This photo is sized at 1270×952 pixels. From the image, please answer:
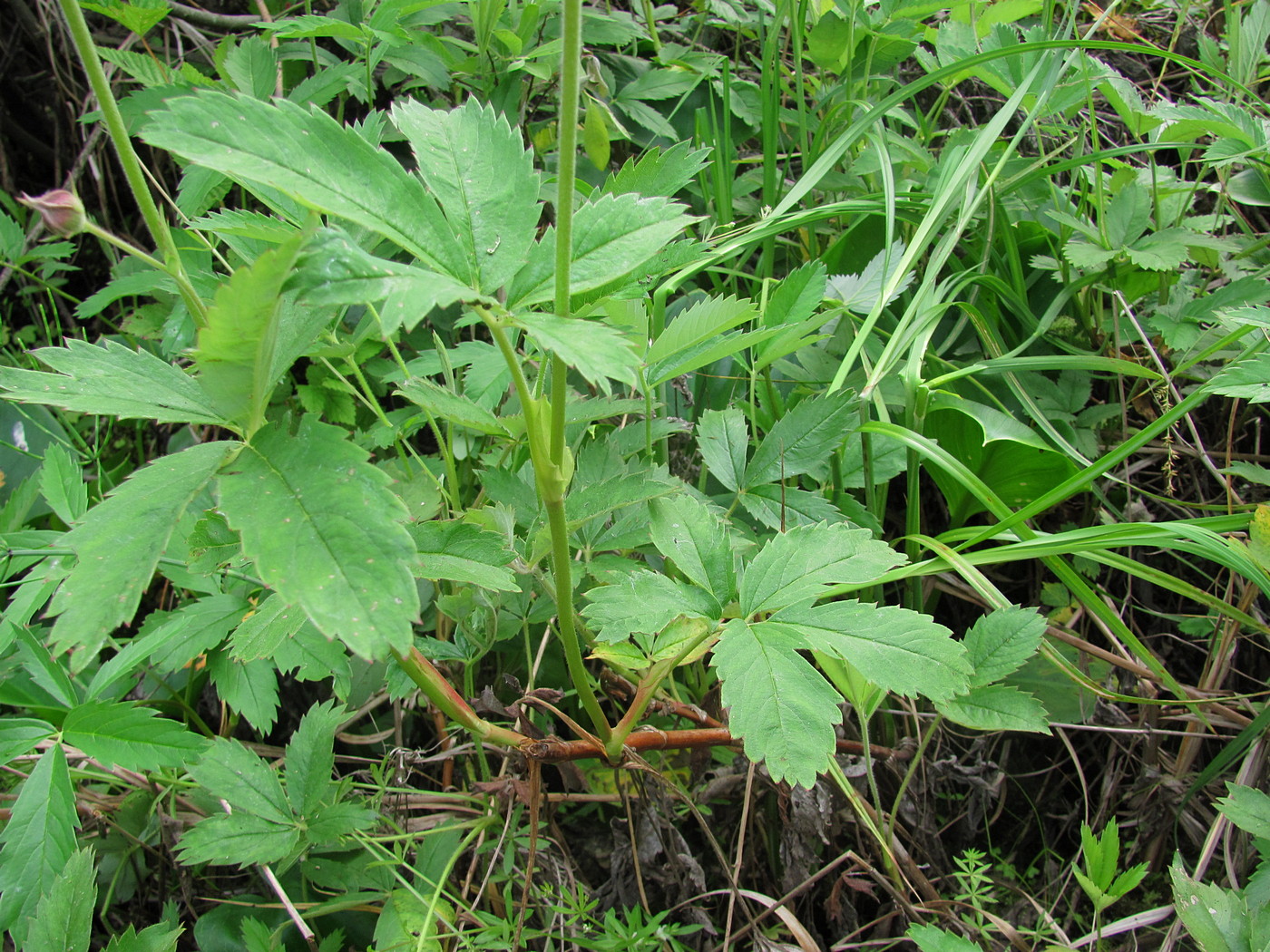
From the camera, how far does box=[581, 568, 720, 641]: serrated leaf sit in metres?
0.79

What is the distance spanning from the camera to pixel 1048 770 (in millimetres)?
1221

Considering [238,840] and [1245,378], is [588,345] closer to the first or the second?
[238,840]

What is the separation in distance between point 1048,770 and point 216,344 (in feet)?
4.14

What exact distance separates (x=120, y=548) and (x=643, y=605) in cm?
46

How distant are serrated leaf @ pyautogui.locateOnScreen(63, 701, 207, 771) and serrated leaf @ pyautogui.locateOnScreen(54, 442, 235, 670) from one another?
43 cm

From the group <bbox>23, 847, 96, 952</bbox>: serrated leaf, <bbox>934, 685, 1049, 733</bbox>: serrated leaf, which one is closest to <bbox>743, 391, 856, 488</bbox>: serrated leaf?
<bbox>934, 685, 1049, 733</bbox>: serrated leaf

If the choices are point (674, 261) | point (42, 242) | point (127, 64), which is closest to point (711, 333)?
point (674, 261)

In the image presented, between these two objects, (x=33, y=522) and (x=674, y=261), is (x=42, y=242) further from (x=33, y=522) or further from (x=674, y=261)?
(x=674, y=261)

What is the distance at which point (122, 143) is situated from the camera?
2.04 ft

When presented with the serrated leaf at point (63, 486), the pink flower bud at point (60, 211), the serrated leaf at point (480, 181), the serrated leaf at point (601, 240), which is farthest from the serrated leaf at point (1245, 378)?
the serrated leaf at point (63, 486)

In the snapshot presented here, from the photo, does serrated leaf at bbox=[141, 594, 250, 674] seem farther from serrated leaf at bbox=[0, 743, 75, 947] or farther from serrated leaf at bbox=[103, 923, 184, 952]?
serrated leaf at bbox=[103, 923, 184, 952]

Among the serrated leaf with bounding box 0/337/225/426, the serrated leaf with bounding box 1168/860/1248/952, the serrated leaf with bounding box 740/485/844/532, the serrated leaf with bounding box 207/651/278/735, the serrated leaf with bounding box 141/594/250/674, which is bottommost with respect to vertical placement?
the serrated leaf with bounding box 1168/860/1248/952

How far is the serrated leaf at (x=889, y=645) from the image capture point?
770 mm

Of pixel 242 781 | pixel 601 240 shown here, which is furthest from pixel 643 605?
pixel 242 781
